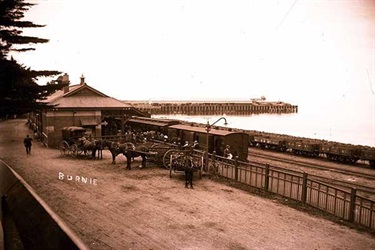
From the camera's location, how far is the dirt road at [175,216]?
31.3 feet

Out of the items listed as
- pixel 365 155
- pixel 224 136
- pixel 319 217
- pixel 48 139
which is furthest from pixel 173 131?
pixel 319 217

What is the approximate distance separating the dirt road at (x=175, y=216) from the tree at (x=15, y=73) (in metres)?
4.41

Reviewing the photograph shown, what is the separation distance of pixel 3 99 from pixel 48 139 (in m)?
23.4

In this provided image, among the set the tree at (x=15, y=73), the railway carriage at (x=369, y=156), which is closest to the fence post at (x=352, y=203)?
the tree at (x=15, y=73)

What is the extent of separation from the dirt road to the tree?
4.41 metres

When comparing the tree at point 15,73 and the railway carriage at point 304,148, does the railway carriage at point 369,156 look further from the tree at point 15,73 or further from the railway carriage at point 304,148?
the tree at point 15,73

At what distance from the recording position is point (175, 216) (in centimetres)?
1160

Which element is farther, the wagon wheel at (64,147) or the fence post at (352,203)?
the wagon wheel at (64,147)

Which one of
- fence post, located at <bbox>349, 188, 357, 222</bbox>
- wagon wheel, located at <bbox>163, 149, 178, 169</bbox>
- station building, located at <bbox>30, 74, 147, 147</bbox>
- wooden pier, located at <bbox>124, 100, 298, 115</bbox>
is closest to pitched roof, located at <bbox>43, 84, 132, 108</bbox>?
station building, located at <bbox>30, 74, 147, 147</bbox>

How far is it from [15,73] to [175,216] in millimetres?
7257

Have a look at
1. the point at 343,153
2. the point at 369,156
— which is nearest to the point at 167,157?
the point at 343,153

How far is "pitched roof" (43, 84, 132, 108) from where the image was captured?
3120 centimetres

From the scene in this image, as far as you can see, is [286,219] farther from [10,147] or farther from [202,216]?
[10,147]

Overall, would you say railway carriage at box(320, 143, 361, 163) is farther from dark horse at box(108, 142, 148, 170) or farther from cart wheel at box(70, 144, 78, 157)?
cart wheel at box(70, 144, 78, 157)
